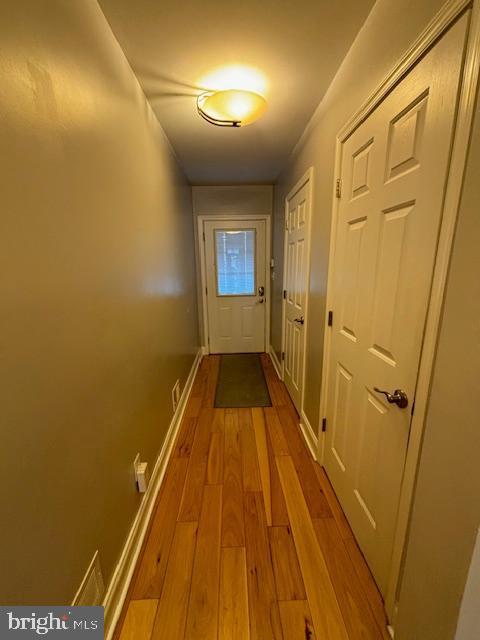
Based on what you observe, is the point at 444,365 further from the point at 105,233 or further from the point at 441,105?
the point at 105,233

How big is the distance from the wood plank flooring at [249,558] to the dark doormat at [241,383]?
632 mm

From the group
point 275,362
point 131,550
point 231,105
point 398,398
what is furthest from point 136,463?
point 275,362

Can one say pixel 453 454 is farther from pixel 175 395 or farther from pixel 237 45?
pixel 175 395

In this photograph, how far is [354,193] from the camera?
1.18 m

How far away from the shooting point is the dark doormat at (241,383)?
8.19ft

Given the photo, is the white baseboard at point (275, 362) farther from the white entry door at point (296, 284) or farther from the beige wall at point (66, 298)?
the beige wall at point (66, 298)

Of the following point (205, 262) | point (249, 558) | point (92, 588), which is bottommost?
point (249, 558)

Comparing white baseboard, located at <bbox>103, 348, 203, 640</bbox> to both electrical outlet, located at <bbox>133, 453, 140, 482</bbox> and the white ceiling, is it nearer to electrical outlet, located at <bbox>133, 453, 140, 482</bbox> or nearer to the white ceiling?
electrical outlet, located at <bbox>133, 453, 140, 482</bbox>

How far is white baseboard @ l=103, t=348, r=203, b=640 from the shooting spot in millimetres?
936

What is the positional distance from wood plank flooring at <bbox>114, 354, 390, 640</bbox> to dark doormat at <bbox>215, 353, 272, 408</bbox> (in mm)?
632

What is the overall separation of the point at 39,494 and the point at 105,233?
0.88 m

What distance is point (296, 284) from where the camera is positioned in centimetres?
223

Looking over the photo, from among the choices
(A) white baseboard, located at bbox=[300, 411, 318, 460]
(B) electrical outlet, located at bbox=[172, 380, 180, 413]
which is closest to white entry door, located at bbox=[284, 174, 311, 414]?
(A) white baseboard, located at bbox=[300, 411, 318, 460]

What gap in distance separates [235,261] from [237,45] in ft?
7.72
